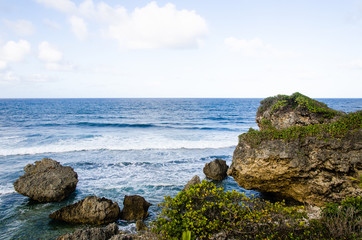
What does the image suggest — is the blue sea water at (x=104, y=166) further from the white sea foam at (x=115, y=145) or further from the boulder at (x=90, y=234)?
the boulder at (x=90, y=234)

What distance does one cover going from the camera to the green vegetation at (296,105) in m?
11.7

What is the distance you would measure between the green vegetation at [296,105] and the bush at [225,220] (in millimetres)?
6852

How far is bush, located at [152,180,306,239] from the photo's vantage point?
629 centimetres

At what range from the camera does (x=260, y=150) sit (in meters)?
9.56

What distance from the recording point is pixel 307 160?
9047 mm

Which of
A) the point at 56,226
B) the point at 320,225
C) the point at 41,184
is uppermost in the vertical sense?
the point at 320,225

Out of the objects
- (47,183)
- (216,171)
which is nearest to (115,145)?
(47,183)

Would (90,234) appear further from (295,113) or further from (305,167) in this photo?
(295,113)

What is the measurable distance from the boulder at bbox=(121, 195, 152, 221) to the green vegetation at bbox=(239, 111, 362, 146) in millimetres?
5709

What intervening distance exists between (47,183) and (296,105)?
1417cm

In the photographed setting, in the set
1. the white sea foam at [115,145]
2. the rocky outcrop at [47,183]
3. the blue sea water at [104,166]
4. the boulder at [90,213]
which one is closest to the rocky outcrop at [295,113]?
the blue sea water at [104,166]

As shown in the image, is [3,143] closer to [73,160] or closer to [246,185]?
[73,160]

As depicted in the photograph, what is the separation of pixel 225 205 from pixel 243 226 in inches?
30.5

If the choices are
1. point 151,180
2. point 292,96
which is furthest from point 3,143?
point 292,96
